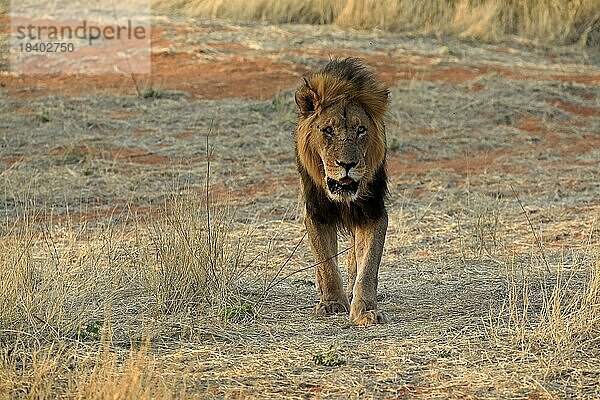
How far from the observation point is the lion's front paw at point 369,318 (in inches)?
248

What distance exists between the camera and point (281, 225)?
29.7 feet

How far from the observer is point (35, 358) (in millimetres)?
4961

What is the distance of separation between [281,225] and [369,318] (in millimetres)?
2844

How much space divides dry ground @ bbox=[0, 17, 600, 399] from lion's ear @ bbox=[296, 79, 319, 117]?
0.94 metres

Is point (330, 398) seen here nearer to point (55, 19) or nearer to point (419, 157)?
point (419, 157)

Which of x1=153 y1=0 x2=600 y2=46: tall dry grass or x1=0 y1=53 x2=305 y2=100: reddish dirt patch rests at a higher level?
x1=153 y1=0 x2=600 y2=46: tall dry grass

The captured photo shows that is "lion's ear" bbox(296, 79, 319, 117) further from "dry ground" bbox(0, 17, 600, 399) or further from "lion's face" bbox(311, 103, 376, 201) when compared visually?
"dry ground" bbox(0, 17, 600, 399)

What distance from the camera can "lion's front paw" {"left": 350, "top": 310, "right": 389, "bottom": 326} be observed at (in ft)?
→ 20.6

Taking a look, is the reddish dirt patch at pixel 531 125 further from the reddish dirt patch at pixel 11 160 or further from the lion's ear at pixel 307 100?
the lion's ear at pixel 307 100

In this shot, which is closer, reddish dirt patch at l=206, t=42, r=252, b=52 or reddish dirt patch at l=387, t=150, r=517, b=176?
Result: reddish dirt patch at l=387, t=150, r=517, b=176

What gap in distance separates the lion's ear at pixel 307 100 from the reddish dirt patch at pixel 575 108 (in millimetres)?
9952

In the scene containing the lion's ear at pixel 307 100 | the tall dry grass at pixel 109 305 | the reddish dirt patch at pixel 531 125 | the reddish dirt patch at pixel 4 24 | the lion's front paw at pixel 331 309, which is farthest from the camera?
the reddish dirt patch at pixel 4 24

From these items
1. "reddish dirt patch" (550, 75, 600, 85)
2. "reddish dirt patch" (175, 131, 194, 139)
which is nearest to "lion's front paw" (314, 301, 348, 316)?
"reddish dirt patch" (175, 131, 194, 139)

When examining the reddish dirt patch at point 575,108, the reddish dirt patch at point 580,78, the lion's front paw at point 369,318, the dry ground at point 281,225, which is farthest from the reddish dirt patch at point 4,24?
the lion's front paw at point 369,318
